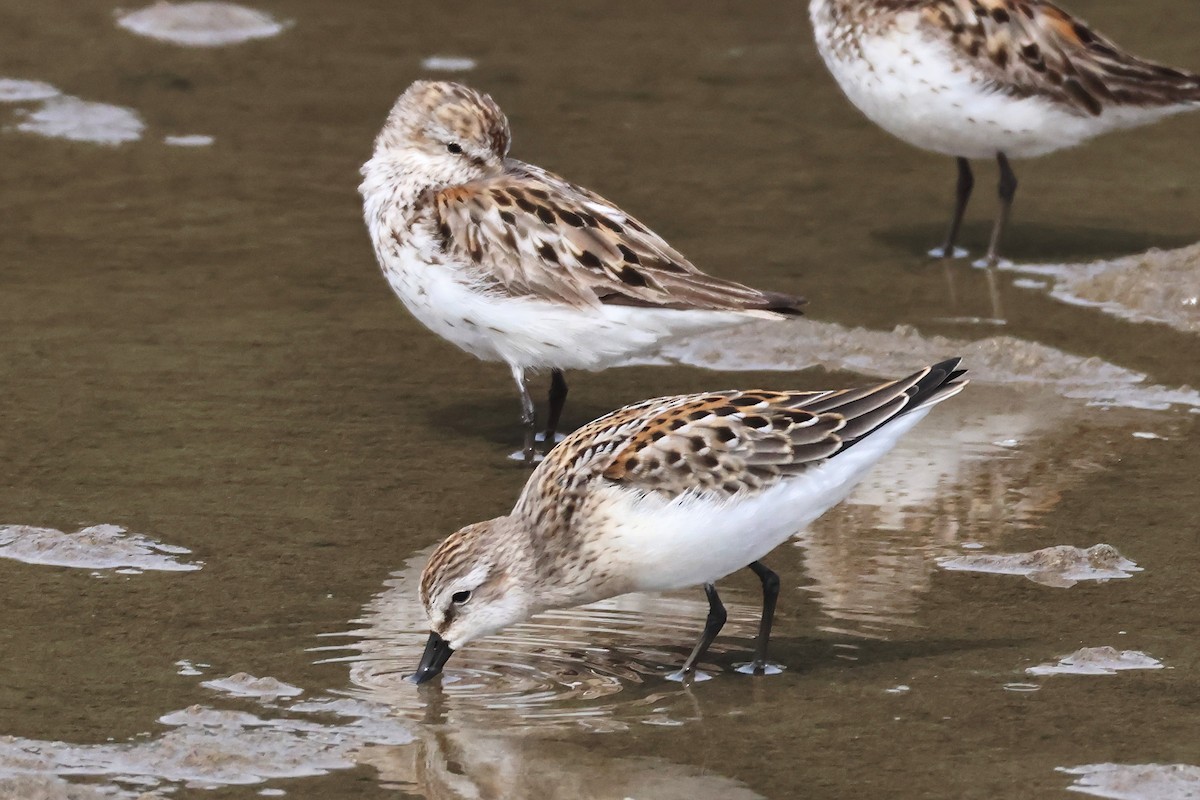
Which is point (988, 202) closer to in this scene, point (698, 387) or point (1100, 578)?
point (698, 387)

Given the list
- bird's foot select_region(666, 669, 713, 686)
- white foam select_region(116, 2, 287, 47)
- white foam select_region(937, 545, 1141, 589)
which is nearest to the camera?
bird's foot select_region(666, 669, 713, 686)

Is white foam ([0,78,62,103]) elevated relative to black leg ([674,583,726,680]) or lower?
elevated

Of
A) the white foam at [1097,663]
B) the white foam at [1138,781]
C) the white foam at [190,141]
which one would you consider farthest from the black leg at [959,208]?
the white foam at [1138,781]

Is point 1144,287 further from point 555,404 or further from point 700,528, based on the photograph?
point 700,528

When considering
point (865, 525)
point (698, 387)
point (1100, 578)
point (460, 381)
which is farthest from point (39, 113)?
point (1100, 578)

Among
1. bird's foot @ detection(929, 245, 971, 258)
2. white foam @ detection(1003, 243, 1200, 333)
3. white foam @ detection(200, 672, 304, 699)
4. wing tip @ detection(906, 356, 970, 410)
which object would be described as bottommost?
white foam @ detection(200, 672, 304, 699)

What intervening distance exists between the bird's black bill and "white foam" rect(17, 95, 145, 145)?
6814 millimetres

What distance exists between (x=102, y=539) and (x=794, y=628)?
233cm

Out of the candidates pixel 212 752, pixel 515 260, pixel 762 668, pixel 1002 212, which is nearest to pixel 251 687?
pixel 212 752

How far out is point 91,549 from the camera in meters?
6.59

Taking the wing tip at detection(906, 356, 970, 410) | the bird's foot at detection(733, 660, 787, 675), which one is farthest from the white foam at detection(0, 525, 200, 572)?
the wing tip at detection(906, 356, 970, 410)

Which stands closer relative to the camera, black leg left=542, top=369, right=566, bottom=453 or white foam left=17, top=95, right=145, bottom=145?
black leg left=542, top=369, right=566, bottom=453

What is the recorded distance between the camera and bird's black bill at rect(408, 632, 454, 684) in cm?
567

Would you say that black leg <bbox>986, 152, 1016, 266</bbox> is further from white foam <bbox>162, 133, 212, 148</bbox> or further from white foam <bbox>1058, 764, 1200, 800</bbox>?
white foam <bbox>1058, 764, 1200, 800</bbox>
